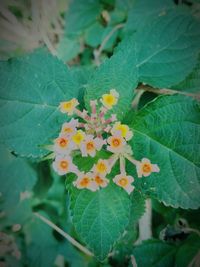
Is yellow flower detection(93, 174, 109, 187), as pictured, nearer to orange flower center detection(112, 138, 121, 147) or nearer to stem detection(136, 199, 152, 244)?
orange flower center detection(112, 138, 121, 147)

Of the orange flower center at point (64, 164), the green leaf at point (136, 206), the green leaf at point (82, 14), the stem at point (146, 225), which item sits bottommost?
the stem at point (146, 225)

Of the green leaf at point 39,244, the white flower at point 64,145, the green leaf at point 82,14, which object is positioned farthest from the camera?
the green leaf at point 82,14

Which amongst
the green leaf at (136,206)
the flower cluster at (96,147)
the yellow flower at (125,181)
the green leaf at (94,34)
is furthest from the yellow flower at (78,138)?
the green leaf at (94,34)

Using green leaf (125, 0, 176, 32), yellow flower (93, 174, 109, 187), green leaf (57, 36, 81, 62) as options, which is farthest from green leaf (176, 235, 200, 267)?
green leaf (57, 36, 81, 62)

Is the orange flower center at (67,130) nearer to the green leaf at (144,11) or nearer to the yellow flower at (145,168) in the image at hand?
the yellow flower at (145,168)

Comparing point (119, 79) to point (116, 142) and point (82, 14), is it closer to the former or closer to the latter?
point (116, 142)
